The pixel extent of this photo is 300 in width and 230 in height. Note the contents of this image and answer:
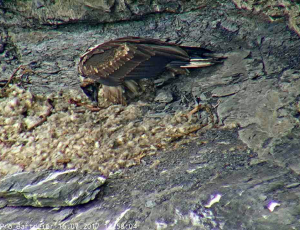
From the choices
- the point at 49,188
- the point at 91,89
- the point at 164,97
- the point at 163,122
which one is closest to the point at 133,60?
the point at 164,97

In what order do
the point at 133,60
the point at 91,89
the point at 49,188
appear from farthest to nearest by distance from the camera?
the point at 91,89
the point at 133,60
the point at 49,188

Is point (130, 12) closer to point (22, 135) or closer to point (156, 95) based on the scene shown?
point (156, 95)

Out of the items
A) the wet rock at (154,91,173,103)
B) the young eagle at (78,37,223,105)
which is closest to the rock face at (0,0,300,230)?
the wet rock at (154,91,173,103)

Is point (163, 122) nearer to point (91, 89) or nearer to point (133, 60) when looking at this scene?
point (133, 60)

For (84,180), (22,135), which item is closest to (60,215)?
(84,180)

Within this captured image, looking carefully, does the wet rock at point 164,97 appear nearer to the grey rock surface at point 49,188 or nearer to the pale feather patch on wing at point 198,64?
the pale feather patch on wing at point 198,64

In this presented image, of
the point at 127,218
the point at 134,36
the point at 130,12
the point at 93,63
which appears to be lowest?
→ the point at 127,218

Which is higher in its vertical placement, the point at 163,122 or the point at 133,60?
the point at 133,60
